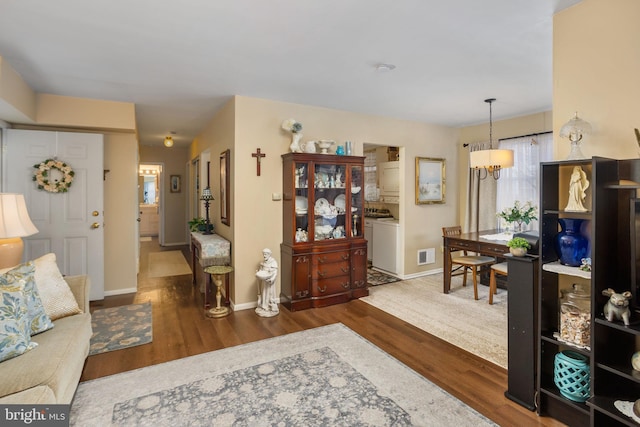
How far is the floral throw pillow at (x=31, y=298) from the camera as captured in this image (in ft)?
6.65

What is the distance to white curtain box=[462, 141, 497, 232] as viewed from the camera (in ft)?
17.5

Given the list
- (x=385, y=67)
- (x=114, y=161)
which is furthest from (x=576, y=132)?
(x=114, y=161)

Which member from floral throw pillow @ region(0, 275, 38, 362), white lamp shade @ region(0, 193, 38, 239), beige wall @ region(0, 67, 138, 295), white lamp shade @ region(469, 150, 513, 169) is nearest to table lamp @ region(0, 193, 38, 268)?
white lamp shade @ region(0, 193, 38, 239)

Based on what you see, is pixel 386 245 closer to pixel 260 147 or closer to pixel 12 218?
pixel 260 147

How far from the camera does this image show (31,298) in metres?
2.07

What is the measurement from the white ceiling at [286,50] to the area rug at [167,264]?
115 inches

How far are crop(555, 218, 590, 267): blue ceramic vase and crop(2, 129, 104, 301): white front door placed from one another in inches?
191

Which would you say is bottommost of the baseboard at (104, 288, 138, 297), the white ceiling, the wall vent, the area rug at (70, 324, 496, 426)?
the area rug at (70, 324, 496, 426)

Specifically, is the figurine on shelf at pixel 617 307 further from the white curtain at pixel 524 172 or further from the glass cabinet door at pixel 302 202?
the white curtain at pixel 524 172

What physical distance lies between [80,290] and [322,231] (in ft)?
8.33

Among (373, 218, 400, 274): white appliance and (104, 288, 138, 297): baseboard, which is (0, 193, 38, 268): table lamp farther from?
(373, 218, 400, 274): white appliance

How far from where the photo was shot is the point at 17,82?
3.21m

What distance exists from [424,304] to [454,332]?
83 centimetres

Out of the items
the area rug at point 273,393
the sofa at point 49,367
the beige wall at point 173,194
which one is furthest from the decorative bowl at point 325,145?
the beige wall at point 173,194
